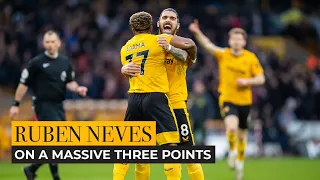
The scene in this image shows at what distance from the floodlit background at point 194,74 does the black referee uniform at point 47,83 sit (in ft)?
19.7

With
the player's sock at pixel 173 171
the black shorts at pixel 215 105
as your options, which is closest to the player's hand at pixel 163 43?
the player's sock at pixel 173 171

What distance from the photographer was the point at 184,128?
11398 millimetres

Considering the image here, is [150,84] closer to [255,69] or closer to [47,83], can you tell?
[47,83]

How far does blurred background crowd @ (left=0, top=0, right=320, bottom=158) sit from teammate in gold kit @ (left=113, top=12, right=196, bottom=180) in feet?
39.9

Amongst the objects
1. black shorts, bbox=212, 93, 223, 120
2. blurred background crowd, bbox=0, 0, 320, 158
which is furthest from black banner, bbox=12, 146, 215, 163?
black shorts, bbox=212, 93, 223, 120

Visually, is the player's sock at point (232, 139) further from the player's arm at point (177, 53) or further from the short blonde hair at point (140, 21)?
the short blonde hair at point (140, 21)

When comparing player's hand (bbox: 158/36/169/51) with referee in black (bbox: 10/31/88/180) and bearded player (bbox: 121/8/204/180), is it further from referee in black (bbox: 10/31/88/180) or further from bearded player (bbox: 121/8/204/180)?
referee in black (bbox: 10/31/88/180)

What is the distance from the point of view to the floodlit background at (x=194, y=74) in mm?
23969

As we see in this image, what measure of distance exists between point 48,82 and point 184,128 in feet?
11.4

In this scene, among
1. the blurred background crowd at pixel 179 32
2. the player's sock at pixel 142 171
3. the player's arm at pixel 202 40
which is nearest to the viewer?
the player's sock at pixel 142 171

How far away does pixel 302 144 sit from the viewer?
998 inches

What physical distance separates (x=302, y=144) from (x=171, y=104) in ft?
48.5

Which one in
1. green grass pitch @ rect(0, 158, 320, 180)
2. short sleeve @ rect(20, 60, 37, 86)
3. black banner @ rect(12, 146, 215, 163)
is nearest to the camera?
black banner @ rect(12, 146, 215, 163)

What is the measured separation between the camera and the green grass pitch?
16625mm
